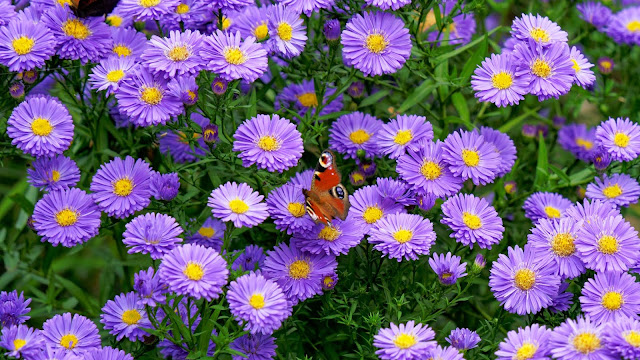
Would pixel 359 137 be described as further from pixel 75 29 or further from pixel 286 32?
pixel 75 29

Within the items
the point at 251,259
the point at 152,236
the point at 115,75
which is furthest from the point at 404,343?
the point at 115,75

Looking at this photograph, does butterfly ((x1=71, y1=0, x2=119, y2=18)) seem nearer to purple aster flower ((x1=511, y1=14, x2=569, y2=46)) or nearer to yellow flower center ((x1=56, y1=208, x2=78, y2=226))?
yellow flower center ((x1=56, y1=208, x2=78, y2=226))

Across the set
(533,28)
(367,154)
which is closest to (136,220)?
(367,154)

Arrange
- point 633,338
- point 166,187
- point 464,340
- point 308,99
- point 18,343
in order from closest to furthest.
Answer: point 633,338
point 18,343
point 464,340
point 166,187
point 308,99

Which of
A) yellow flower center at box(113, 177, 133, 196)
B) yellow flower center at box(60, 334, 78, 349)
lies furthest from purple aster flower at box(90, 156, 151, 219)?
yellow flower center at box(60, 334, 78, 349)

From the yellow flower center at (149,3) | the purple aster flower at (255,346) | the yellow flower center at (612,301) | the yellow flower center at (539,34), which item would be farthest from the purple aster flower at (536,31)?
the purple aster flower at (255,346)

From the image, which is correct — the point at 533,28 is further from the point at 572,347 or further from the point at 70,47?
the point at 70,47

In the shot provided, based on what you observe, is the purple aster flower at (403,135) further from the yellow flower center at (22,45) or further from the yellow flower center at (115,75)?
the yellow flower center at (22,45)

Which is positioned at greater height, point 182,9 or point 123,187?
A: point 182,9
